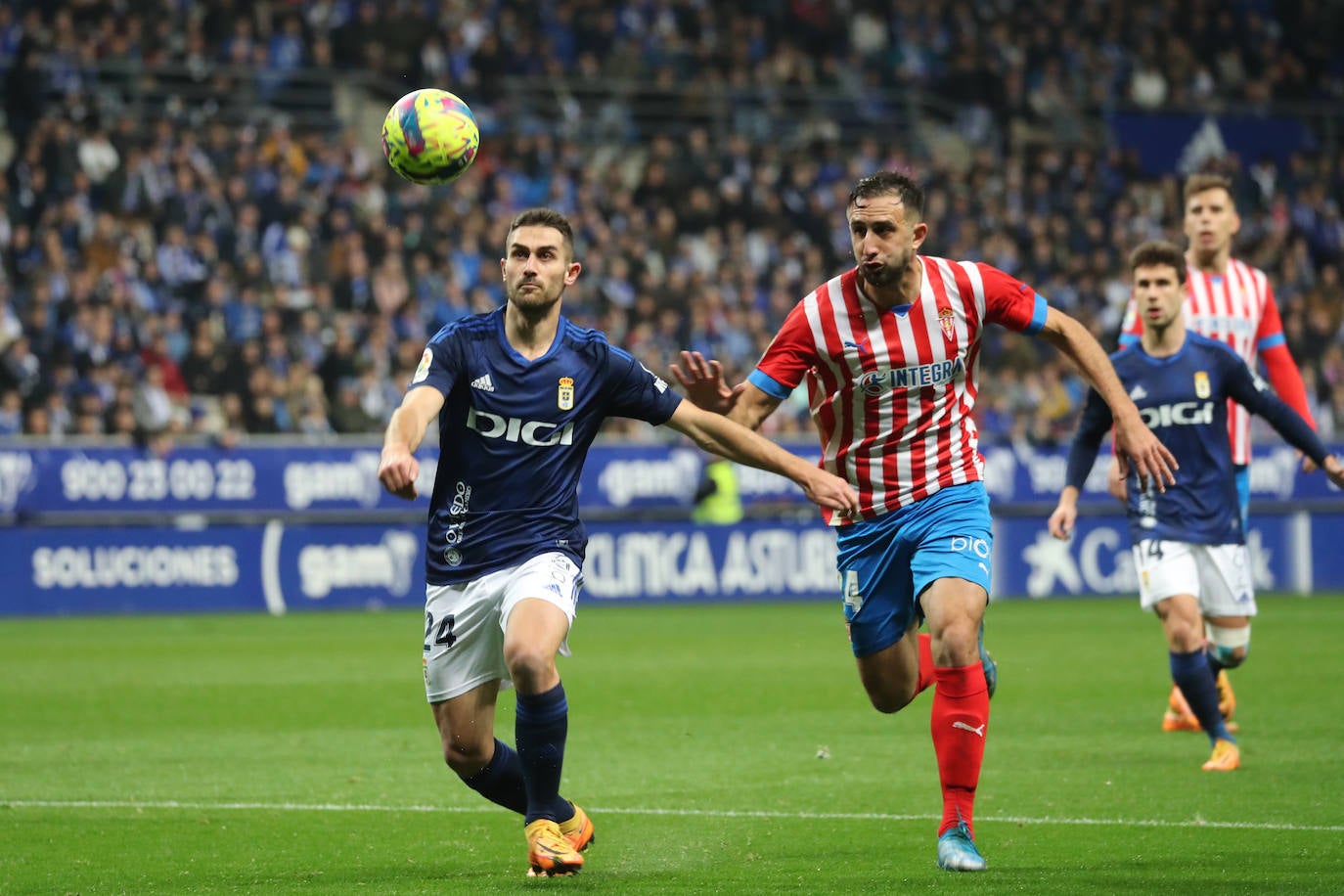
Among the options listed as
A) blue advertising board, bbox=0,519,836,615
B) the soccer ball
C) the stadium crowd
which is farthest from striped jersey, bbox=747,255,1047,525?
the stadium crowd

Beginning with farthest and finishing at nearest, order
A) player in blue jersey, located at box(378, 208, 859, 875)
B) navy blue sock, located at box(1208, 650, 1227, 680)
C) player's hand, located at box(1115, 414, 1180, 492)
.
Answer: navy blue sock, located at box(1208, 650, 1227, 680)
player's hand, located at box(1115, 414, 1180, 492)
player in blue jersey, located at box(378, 208, 859, 875)

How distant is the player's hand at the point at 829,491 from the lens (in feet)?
20.9

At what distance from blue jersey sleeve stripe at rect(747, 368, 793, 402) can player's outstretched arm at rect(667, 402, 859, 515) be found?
0.40 metres

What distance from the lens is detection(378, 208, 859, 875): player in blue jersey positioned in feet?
21.3

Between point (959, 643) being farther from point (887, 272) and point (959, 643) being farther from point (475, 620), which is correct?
point (475, 620)

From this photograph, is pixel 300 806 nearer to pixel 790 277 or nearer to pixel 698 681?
pixel 698 681

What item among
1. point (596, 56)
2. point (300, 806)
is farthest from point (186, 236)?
point (300, 806)

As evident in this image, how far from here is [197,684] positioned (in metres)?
13.4

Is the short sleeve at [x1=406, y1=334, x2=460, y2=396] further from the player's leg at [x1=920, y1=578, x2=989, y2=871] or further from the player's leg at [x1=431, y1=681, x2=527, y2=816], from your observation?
the player's leg at [x1=920, y1=578, x2=989, y2=871]

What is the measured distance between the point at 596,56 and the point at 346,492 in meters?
10.2

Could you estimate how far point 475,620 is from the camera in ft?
21.4

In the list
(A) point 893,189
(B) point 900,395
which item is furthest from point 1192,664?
(A) point 893,189

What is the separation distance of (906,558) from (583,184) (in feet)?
63.9

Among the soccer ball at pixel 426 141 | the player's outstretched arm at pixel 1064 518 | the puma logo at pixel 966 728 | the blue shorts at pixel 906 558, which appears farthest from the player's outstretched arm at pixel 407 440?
the player's outstretched arm at pixel 1064 518
